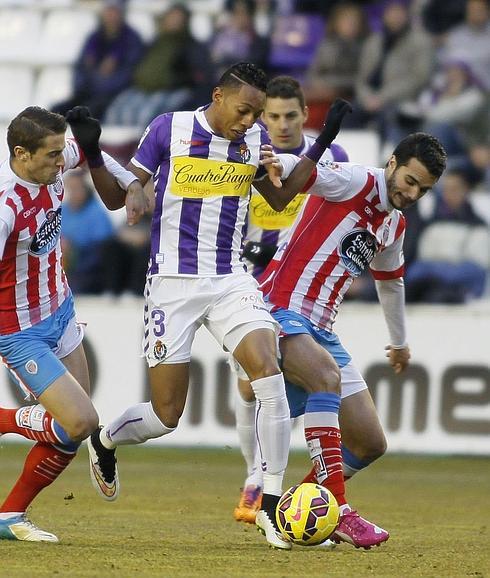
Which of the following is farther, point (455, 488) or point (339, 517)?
point (455, 488)

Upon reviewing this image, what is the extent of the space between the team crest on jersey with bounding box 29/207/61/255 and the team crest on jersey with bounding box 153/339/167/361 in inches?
30.4

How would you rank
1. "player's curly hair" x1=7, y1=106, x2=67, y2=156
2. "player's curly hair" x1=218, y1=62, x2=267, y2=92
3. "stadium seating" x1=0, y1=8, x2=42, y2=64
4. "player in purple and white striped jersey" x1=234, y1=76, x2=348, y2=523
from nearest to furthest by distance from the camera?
"player's curly hair" x1=7, y1=106, x2=67, y2=156
"player's curly hair" x1=218, y1=62, x2=267, y2=92
"player in purple and white striped jersey" x1=234, y1=76, x2=348, y2=523
"stadium seating" x1=0, y1=8, x2=42, y2=64

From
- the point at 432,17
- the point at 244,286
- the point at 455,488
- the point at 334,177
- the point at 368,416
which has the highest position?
the point at 432,17

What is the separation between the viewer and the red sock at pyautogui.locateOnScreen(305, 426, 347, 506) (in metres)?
7.17

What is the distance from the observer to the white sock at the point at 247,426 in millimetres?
8867

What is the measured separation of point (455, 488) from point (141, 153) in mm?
4537

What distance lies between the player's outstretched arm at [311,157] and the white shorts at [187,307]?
53 centimetres

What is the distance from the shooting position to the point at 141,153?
731cm

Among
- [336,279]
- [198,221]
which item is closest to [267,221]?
[336,279]

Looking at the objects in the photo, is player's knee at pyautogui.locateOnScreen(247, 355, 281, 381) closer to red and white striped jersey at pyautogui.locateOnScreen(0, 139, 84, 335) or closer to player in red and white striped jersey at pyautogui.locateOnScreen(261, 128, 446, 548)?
player in red and white striped jersey at pyautogui.locateOnScreen(261, 128, 446, 548)

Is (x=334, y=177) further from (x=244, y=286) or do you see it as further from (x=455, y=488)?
(x=455, y=488)

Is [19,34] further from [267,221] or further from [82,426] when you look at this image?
[82,426]

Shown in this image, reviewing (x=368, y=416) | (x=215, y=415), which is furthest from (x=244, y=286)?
(x=215, y=415)

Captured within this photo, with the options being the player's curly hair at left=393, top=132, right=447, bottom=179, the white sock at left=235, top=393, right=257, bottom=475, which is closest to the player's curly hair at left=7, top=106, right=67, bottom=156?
the player's curly hair at left=393, top=132, right=447, bottom=179
